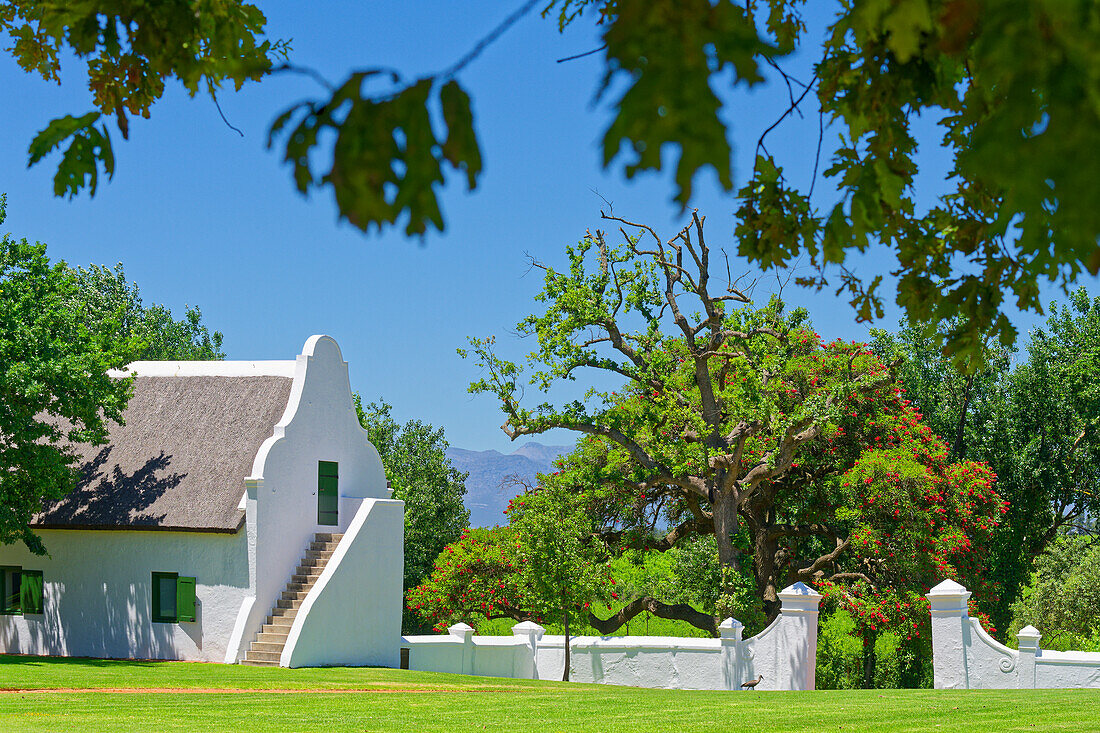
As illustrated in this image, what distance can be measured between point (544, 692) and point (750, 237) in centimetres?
1422

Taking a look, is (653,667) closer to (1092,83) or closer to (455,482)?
(1092,83)

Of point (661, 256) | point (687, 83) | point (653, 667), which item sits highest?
point (661, 256)

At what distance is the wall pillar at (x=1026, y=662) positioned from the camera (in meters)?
18.7

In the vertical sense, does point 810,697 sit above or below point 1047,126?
below

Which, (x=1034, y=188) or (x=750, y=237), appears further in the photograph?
(x=750, y=237)

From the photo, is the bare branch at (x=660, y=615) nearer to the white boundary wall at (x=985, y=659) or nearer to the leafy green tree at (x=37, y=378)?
the white boundary wall at (x=985, y=659)

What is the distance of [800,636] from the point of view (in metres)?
21.0

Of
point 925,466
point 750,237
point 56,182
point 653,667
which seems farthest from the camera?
point 925,466

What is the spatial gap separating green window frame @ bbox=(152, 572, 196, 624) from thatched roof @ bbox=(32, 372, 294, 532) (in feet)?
4.06

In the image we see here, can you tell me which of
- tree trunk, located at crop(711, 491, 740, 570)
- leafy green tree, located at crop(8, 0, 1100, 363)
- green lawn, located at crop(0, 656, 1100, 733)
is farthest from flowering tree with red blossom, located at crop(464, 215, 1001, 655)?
leafy green tree, located at crop(8, 0, 1100, 363)

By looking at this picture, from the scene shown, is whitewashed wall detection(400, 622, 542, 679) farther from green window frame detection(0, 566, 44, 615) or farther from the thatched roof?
green window frame detection(0, 566, 44, 615)

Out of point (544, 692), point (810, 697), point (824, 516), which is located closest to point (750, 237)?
point (810, 697)

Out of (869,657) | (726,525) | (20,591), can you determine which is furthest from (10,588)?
(869,657)

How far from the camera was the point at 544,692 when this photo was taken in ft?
57.4
